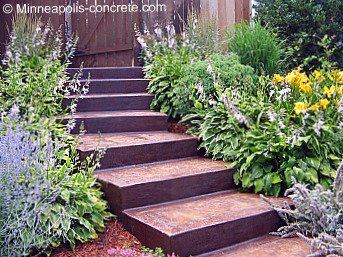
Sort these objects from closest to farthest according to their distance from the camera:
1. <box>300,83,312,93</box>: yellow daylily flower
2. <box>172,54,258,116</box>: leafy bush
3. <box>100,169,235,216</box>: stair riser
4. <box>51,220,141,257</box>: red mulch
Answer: <box>51,220,141,257</box>: red mulch < <box>100,169,235,216</box>: stair riser < <box>300,83,312,93</box>: yellow daylily flower < <box>172,54,258,116</box>: leafy bush

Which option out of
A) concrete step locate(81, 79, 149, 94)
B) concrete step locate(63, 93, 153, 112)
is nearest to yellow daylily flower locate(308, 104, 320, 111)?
concrete step locate(63, 93, 153, 112)

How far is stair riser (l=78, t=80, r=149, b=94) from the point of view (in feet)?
16.5

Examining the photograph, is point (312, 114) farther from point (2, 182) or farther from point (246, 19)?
point (246, 19)

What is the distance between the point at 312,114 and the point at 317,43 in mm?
2262

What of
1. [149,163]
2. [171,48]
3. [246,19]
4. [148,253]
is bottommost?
[148,253]

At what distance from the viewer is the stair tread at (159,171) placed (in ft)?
10.9

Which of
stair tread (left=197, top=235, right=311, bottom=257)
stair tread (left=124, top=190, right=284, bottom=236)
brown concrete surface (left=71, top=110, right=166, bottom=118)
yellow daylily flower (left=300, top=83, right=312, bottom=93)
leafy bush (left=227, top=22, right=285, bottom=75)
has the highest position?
leafy bush (left=227, top=22, right=285, bottom=75)

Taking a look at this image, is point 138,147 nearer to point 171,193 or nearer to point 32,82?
point 171,193

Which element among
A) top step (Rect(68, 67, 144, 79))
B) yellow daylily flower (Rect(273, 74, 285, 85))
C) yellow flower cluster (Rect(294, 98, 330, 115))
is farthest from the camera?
top step (Rect(68, 67, 144, 79))

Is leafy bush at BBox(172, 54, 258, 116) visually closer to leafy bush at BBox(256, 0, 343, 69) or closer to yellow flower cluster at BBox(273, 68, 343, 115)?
yellow flower cluster at BBox(273, 68, 343, 115)

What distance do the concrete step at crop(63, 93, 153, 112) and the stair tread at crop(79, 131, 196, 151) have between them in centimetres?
49

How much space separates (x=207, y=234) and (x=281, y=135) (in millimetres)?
1037

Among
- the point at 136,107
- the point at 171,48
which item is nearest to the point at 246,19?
the point at 171,48

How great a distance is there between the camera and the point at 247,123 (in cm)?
368
